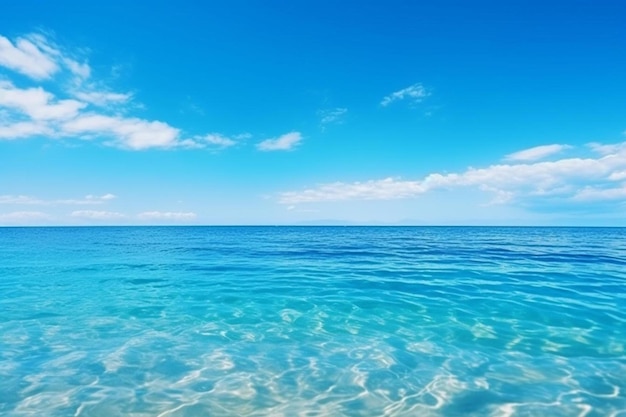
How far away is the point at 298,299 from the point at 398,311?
13.5 ft

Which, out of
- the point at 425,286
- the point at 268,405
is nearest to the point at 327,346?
the point at 268,405

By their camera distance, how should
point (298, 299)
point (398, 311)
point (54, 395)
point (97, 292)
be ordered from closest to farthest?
1. point (54, 395)
2. point (398, 311)
3. point (298, 299)
4. point (97, 292)

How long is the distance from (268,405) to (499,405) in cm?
418

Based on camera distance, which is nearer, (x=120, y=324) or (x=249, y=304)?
(x=120, y=324)

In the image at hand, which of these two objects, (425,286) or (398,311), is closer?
(398,311)

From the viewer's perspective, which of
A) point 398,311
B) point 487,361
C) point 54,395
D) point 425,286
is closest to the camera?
point 54,395

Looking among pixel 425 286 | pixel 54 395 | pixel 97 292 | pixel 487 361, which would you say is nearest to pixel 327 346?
pixel 487 361

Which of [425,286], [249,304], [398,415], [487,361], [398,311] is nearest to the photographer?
[398,415]

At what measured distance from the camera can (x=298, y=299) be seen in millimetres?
14148

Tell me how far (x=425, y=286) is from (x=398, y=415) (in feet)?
37.4

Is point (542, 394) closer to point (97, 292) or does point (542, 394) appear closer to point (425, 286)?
point (425, 286)

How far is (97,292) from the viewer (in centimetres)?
1550

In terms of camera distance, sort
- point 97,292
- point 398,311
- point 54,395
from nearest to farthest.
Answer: point 54,395, point 398,311, point 97,292

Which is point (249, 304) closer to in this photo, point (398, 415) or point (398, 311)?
point (398, 311)
